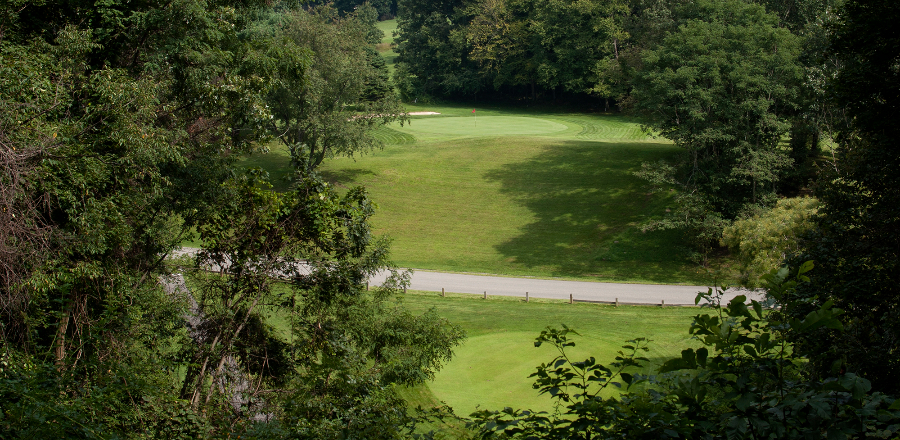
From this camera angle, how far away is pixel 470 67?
229ft

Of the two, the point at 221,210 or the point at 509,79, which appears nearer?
the point at 221,210

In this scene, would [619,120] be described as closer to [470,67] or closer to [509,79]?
[509,79]

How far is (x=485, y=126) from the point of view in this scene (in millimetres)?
51781

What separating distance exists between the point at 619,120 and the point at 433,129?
59.0ft

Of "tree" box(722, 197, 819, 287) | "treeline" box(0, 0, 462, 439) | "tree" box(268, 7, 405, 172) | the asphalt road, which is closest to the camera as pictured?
"treeline" box(0, 0, 462, 439)

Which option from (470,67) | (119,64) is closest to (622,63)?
(470,67)

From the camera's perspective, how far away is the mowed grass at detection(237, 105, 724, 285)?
30.0 m

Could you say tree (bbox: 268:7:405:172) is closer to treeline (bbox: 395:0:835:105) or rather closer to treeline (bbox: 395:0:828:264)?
treeline (bbox: 395:0:828:264)

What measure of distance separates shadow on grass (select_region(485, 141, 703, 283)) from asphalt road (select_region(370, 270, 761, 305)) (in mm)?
2231

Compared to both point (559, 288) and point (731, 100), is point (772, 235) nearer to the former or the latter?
point (559, 288)

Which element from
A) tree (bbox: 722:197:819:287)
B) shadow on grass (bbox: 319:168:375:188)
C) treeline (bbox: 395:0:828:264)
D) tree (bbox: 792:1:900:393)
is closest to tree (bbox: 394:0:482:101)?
shadow on grass (bbox: 319:168:375:188)

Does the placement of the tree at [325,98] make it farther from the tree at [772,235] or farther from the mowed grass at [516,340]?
the tree at [772,235]

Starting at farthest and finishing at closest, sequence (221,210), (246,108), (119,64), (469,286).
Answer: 1. (469,286)
2. (246,108)
3. (119,64)
4. (221,210)

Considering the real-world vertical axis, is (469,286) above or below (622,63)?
below
